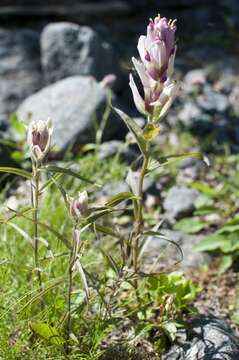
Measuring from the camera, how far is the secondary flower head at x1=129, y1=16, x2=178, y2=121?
73.8 inches

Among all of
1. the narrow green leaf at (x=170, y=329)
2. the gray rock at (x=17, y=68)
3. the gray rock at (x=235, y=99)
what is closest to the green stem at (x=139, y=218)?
the narrow green leaf at (x=170, y=329)

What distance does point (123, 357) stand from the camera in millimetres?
2213

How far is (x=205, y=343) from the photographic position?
2.22 meters

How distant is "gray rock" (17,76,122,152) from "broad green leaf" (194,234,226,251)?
3.92ft

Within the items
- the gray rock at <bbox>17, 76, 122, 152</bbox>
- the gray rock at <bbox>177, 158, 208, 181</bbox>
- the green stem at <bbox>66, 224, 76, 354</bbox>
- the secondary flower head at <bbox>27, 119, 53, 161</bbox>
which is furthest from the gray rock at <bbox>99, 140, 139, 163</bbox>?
the secondary flower head at <bbox>27, 119, 53, 161</bbox>

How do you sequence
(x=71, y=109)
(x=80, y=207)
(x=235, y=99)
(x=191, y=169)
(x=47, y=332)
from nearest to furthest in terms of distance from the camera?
(x=80, y=207) < (x=47, y=332) < (x=191, y=169) < (x=71, y=109) < (x=235, y=99)

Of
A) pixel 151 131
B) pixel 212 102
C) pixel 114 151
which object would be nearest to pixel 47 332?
pixel 151 131

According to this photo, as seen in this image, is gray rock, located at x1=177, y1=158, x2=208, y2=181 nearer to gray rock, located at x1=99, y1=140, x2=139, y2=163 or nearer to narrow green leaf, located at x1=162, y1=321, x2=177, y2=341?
gray rock, located at x1=99, y1=140, x2=139, y2=163

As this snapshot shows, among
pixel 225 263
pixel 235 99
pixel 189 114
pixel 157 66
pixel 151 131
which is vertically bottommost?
pixel 235 99

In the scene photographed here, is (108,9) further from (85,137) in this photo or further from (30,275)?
(30,275)

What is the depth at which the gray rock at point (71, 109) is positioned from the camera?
3.95 metres

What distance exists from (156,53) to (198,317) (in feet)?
3.46

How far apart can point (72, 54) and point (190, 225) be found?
2.12m

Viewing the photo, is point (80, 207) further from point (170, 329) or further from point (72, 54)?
point (72, 54)
